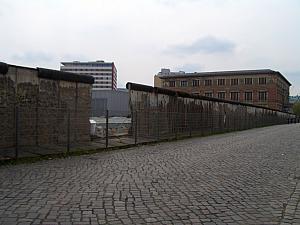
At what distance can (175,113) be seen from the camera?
920 inches

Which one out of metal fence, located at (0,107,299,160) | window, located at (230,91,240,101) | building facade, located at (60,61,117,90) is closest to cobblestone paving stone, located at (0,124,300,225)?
metal fence, located at (0,107,299,160)

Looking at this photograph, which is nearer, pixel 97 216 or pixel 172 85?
pixel 97 216

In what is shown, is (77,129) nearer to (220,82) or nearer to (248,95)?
(248,95)

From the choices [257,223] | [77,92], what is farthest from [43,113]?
[257,223]

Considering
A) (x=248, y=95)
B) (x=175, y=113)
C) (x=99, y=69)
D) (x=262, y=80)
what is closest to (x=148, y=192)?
(x=175, y=113)

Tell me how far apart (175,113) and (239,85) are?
313ft

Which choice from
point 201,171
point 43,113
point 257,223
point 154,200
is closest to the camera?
point 257,223

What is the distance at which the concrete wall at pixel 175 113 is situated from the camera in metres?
20.0

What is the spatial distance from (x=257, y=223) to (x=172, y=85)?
118m

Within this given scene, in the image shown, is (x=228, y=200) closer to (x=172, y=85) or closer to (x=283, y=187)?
(x=283, y=187)

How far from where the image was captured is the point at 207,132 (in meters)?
28.4

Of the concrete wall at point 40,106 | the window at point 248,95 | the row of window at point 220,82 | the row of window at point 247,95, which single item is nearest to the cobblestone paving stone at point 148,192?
the concrete wall at point 40,106

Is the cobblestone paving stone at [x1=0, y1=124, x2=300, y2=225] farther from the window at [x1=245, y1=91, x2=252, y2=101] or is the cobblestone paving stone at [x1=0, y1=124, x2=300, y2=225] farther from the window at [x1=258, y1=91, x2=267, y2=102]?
the window at [x1=245, y1=91, x2=252, y2=101]

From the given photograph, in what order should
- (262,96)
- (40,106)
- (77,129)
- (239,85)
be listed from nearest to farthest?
(40,106) < (77,129) < (262,96) < (239,85)
